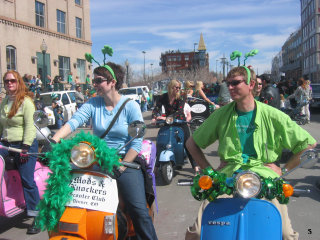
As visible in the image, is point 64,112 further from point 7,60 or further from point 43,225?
point 43,225

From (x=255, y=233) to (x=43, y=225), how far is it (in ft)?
5.02

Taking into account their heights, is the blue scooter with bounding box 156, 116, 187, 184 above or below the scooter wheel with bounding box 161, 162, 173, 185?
above

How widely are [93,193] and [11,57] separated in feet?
78.7

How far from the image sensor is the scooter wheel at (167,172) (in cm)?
657

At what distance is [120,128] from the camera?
3316mm

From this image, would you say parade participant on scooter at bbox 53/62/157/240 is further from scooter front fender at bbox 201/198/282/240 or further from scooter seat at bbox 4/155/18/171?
scooter seat at bbox 4/155/18/171

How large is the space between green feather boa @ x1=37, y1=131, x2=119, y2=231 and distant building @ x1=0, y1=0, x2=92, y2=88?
18.6 meters

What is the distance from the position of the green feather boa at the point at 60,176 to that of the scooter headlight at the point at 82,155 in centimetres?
5

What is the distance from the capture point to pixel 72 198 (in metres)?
2.78

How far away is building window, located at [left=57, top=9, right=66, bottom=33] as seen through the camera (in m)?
30.4

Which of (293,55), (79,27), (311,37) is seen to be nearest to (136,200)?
(79,27)

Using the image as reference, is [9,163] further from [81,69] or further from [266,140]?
[81,69]

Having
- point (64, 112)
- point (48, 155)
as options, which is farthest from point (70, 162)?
point (64, 112)

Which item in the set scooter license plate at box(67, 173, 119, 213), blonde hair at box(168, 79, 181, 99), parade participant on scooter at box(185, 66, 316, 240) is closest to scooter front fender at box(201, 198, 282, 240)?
parade participant on scooter at box(185, 66, 316, 240)
